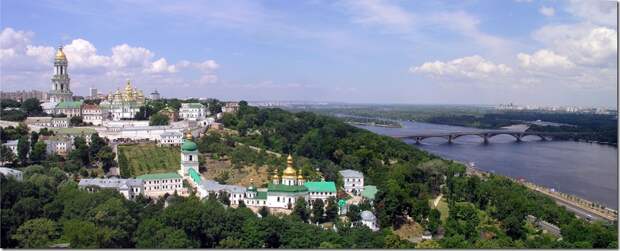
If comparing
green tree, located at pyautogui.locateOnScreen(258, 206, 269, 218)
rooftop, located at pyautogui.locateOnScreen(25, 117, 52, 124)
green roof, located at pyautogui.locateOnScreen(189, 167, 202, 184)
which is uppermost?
rooftop, located at pyautogui.locateOnScreen(25, 117, 52, 124)

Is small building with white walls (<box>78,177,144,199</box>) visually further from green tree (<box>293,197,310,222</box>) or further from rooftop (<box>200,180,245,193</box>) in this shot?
green tree (<box>293,197,310,222</box>)

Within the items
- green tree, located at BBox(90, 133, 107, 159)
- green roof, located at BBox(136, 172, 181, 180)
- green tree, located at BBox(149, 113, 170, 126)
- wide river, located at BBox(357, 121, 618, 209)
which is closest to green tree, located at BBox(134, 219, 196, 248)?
green roof, located at BBox(136, 172, 181, 180)

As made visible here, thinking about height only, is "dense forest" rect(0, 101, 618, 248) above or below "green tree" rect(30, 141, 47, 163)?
below

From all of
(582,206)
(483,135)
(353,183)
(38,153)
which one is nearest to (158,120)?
(38,153)

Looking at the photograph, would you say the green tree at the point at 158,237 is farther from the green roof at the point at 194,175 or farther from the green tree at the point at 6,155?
the green tree at the point at 6,155

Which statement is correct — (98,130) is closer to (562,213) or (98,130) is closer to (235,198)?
(235,198)

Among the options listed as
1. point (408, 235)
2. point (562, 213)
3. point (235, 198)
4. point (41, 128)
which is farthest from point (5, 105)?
point (562, 213)
